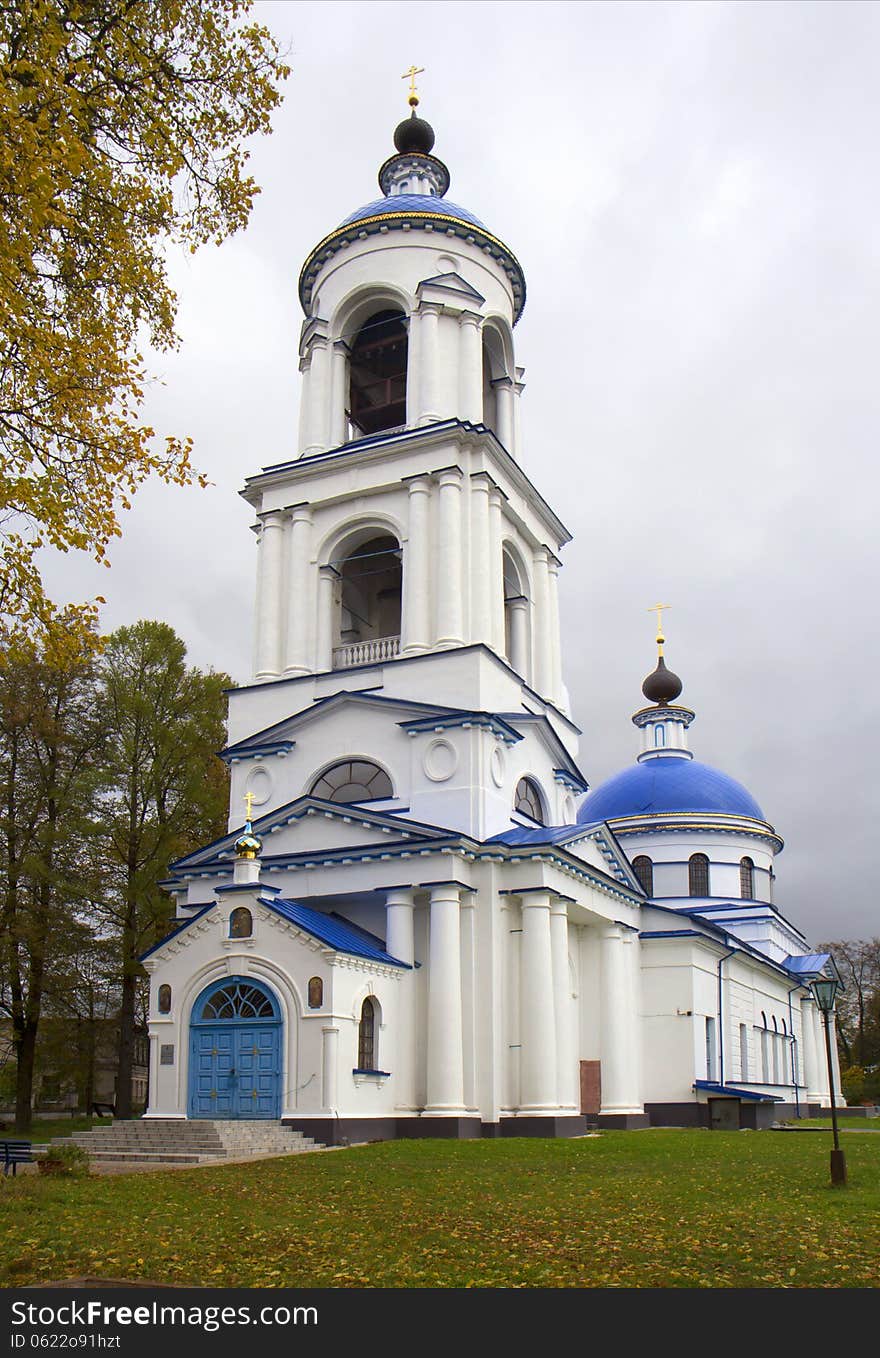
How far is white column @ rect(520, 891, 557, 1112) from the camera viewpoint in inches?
885

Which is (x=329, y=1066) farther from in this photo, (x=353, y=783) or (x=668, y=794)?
(x=668, y=794)

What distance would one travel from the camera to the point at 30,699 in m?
32.4

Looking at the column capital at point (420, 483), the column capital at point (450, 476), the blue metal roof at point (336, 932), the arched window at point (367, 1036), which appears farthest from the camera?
the column capital at point (420, 483)

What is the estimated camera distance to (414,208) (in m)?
30.8

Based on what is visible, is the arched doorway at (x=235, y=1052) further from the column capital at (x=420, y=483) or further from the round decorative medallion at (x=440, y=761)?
the column capital at (x=420, y=483)

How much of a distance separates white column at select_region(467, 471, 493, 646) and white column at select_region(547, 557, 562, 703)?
Answer: 381cm

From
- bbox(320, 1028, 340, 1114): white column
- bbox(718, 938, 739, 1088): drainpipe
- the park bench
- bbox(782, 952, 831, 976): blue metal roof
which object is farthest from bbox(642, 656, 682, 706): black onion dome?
the park bench

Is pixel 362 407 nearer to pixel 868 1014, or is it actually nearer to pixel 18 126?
pixel 18 126

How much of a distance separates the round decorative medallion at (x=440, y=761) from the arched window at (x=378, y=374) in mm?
10131

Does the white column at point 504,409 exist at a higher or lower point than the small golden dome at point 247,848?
higher

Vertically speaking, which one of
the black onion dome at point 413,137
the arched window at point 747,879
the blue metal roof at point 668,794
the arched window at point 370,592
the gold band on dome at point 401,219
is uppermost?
the black onion dome at point 413,137

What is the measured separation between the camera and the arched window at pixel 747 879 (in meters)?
44.6

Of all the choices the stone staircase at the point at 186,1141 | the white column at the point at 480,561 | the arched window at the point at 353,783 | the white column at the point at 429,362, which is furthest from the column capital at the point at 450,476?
the stone staircase at the point at 186,1141

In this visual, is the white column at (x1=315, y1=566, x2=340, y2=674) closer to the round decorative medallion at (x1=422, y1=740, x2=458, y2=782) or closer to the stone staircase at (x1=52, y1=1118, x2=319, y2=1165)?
the round decorative medallion at (x1=422, y1=740, x2=458, y2=782)
